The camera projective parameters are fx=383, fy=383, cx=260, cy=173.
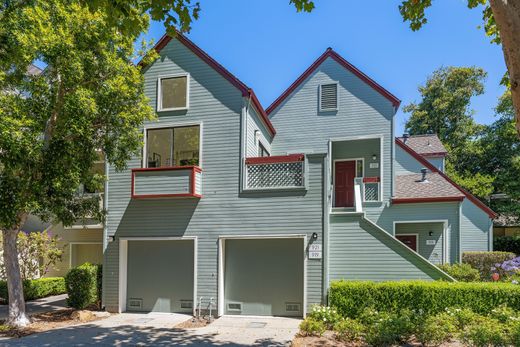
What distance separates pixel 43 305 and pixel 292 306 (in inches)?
351

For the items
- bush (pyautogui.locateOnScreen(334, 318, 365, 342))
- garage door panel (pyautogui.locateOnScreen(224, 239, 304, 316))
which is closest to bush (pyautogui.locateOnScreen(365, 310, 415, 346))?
bush (pyautogui.locateOnScreen(334, 318, 365, 342))

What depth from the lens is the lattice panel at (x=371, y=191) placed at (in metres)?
15.2

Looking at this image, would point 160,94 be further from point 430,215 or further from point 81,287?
point 430,215

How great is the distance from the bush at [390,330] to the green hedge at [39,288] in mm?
12405

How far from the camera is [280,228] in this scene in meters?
11.0

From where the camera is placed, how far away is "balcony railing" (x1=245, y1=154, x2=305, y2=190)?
36.1 feet

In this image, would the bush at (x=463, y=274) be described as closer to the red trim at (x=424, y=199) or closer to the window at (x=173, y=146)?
the red trim at (x=424, y=199)

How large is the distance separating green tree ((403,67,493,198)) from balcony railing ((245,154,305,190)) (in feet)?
69.9

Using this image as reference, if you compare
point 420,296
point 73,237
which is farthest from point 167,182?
point 73,237

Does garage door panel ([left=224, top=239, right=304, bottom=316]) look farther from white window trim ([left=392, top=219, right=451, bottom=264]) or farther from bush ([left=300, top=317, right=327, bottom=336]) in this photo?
white window trim ([left=392, top=219, right=451, bottom=264])

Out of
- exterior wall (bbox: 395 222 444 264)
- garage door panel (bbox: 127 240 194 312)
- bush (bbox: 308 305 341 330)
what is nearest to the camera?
bush (bbox: 308 305 341 330)

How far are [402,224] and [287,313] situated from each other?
705 cm

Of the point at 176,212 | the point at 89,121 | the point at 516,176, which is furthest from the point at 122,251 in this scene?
the point at 516,176

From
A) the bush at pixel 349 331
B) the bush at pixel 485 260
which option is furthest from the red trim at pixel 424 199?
the bush at pixel 349 331
